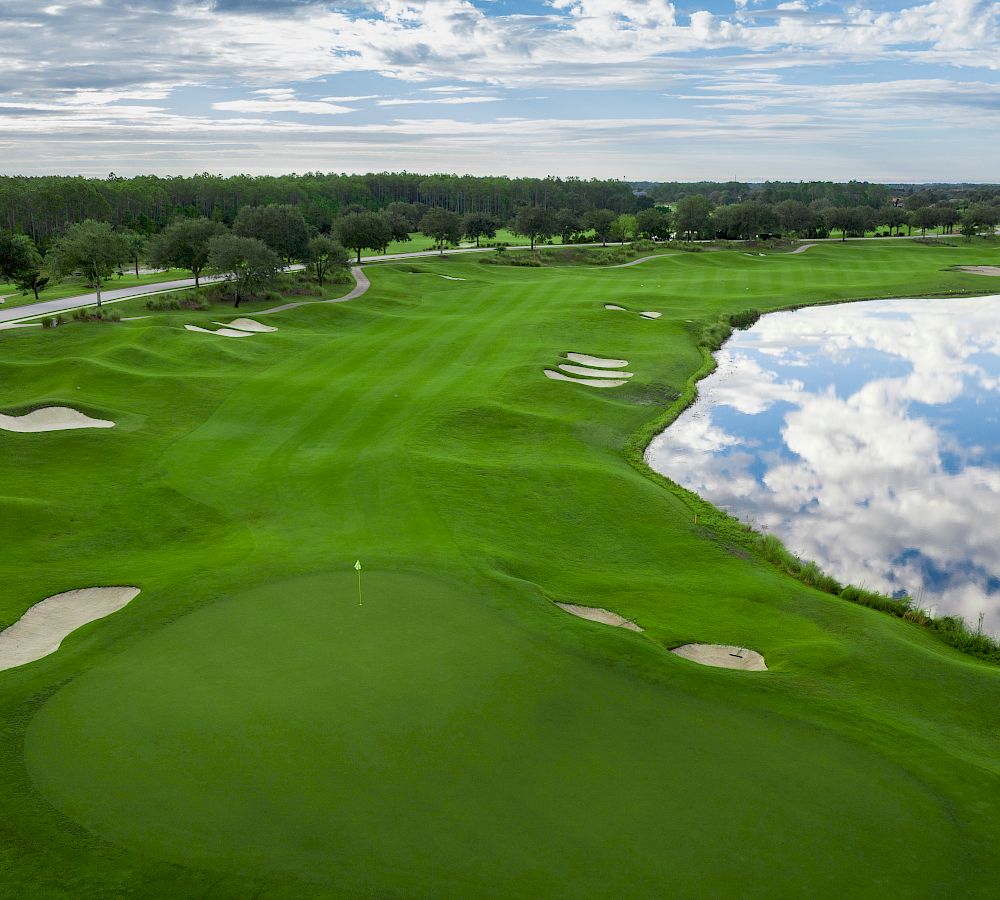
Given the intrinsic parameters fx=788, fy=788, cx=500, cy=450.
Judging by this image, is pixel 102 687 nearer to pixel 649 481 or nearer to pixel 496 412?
pixel 649 481

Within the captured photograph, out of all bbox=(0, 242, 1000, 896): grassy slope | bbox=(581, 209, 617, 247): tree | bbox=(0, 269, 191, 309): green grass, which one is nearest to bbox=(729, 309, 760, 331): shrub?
bbox=(0, 242, 1000, 896): grassy slope

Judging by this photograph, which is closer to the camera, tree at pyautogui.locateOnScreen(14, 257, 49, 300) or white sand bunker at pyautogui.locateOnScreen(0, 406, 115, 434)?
white sand bunker at pyautogui.locateOnScreen(0, 406, 115, 434)

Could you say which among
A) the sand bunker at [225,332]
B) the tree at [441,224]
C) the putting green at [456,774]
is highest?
the tree at [441,224]

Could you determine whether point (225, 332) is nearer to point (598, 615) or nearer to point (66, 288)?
point (66, 288)

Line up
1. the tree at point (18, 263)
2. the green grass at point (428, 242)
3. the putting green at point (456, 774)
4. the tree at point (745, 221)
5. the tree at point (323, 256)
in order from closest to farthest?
the putting green at point (456, 774)
the tree at point (18, 263)
the tree at point (323, 256)
the green grass at point (428, 242)
the tree at point (745, 221)

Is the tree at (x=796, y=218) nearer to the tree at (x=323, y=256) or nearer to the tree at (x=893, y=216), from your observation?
the tree at (x=893, y=216)

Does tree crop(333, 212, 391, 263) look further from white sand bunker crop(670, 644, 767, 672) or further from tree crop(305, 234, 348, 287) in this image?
white sand bunker crop(670, 644, 767, 672)

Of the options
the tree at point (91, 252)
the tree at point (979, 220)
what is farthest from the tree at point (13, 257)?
the tree at point (979, 220)

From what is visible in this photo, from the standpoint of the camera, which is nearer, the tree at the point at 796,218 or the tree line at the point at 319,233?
the tree line at the point at 319,233
